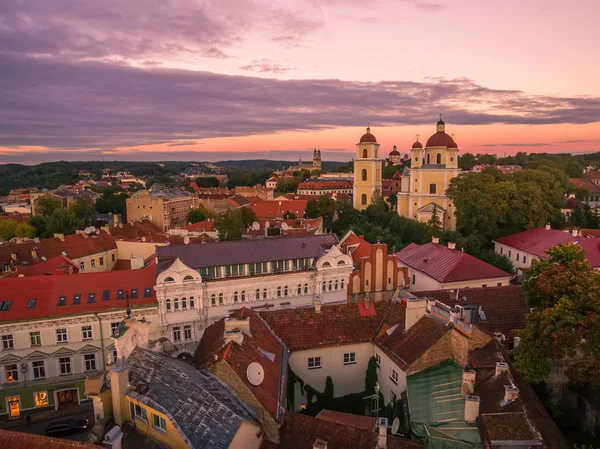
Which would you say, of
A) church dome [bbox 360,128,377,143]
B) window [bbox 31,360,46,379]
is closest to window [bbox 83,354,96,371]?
window [bbox 31,360,46,379]

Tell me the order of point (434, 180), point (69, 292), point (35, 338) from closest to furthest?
point (35, 338), point (69, 292), point (434, 180)

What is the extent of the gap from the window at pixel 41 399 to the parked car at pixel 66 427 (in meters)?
2.90

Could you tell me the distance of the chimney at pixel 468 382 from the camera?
19.2m

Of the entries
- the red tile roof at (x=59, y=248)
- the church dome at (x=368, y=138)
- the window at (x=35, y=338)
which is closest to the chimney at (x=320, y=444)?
the window at (x=35, y=338)

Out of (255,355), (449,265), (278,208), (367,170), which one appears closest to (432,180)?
(367,170)

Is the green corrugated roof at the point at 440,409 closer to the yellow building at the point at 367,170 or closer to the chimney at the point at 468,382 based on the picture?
the chimney at the point at 468,382

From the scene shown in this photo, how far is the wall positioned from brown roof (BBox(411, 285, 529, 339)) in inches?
312

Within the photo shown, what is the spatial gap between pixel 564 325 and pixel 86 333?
28.4m

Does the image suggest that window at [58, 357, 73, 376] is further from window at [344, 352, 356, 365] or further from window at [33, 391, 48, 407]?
window at [344, 352, 356, 365]

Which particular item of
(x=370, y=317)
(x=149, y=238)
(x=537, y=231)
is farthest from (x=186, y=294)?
(x=537, y=231)

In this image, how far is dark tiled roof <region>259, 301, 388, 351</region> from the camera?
25391 millimetres

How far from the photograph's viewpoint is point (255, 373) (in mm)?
18891

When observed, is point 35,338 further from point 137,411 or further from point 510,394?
point 510,394

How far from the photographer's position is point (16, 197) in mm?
166875
